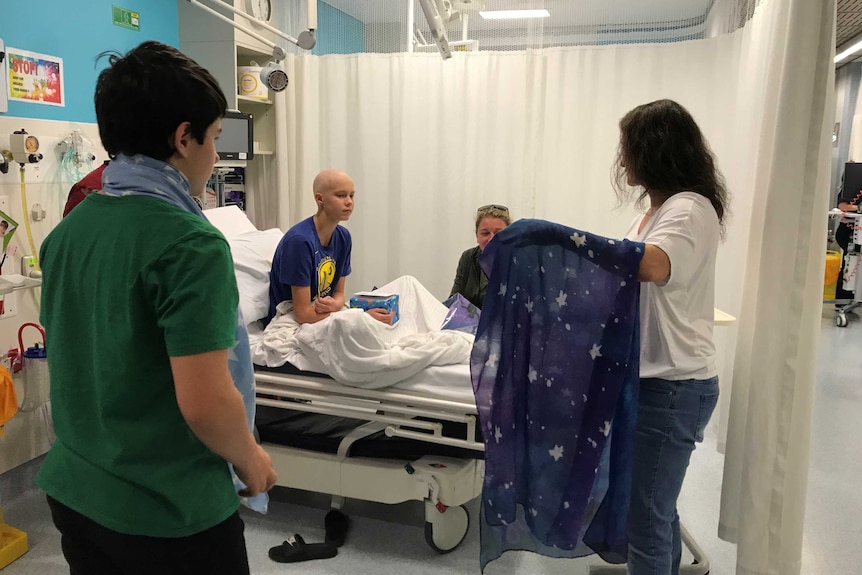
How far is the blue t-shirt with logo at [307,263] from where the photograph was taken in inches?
99.2

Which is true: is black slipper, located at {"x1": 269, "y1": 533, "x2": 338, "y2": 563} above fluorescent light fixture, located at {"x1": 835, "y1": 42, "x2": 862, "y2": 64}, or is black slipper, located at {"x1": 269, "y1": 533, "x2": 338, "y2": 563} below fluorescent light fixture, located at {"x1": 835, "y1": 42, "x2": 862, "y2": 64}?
below

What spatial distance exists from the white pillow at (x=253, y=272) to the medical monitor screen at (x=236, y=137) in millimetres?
925

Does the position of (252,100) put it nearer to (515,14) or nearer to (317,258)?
(515,14)

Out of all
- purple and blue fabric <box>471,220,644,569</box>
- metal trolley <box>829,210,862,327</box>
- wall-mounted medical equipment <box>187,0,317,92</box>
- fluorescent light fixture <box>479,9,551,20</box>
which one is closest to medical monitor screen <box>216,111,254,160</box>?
wall-mounted medical equipment <box>187,0,317,92</box>

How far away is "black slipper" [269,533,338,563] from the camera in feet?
7.35

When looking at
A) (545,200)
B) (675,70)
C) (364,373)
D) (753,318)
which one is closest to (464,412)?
(364,373)

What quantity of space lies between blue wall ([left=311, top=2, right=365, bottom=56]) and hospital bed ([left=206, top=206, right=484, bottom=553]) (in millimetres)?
2400

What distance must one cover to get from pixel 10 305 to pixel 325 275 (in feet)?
3.95

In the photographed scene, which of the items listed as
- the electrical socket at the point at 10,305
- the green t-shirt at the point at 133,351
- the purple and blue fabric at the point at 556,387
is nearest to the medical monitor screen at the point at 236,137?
the electrical socket at the point at 10,305

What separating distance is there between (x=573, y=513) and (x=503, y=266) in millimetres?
650

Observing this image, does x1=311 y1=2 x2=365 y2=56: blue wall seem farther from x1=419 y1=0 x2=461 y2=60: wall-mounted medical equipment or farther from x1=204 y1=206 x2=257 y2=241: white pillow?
x1=204 y1=206 x2=257 y2=241: white pillow

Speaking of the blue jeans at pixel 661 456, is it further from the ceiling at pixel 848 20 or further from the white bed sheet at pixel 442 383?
the ceiling at pixel 848 20

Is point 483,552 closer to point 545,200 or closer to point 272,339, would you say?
point 272,339

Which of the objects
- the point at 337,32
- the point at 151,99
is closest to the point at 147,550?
the point at 151,99
